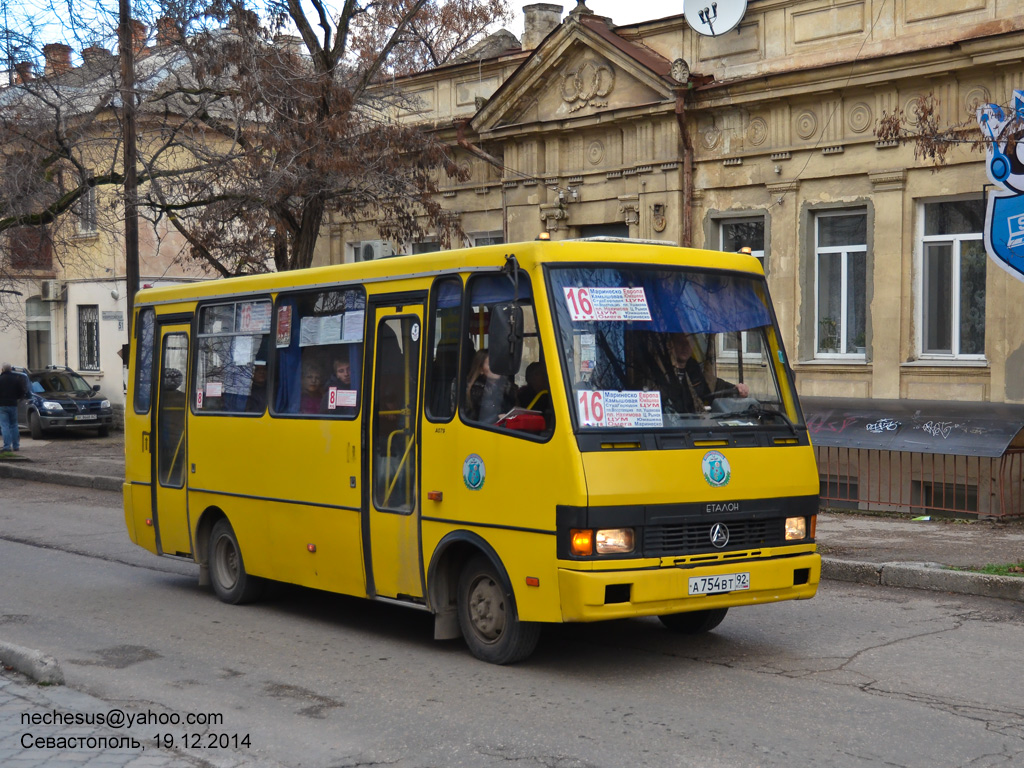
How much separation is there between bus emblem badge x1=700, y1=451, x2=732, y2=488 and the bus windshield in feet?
0.73

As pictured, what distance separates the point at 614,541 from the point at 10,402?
833 inches

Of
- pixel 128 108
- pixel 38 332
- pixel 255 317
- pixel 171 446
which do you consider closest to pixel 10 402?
pixel 128 108

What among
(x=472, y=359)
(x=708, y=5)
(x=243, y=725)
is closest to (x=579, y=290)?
(x=472, y=359)

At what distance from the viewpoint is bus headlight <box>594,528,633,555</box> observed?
22.6 ft

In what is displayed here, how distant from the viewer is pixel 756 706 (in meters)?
6.50

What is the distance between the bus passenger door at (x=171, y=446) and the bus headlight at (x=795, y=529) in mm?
5367

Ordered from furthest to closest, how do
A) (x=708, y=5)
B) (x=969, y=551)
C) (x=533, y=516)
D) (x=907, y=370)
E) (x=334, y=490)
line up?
(x=708, y=5) < (x=907, y=370) < (x=969, y=551) < (x=334, y=490) < (x=533, y=516)

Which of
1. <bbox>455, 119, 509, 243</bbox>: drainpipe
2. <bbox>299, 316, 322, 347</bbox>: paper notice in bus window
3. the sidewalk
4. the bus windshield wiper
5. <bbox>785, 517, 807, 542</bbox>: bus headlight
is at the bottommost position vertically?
the sidewalk

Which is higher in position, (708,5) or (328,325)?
(708,5)

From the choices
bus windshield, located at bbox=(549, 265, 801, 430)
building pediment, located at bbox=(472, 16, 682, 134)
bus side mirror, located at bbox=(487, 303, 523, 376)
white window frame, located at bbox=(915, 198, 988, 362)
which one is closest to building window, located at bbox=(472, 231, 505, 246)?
building pediment, located at bbox=(472, 16, 682, 134)

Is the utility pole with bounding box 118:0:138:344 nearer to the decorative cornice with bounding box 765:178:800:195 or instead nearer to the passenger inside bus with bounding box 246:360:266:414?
the decorative cornice with bounding box 765:178:800:195

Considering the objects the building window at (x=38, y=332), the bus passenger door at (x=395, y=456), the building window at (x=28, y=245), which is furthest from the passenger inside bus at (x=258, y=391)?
the building window at (x=38, y=332)

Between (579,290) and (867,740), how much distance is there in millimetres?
2947

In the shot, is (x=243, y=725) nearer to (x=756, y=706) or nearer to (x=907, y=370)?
(x=756, y=706)
